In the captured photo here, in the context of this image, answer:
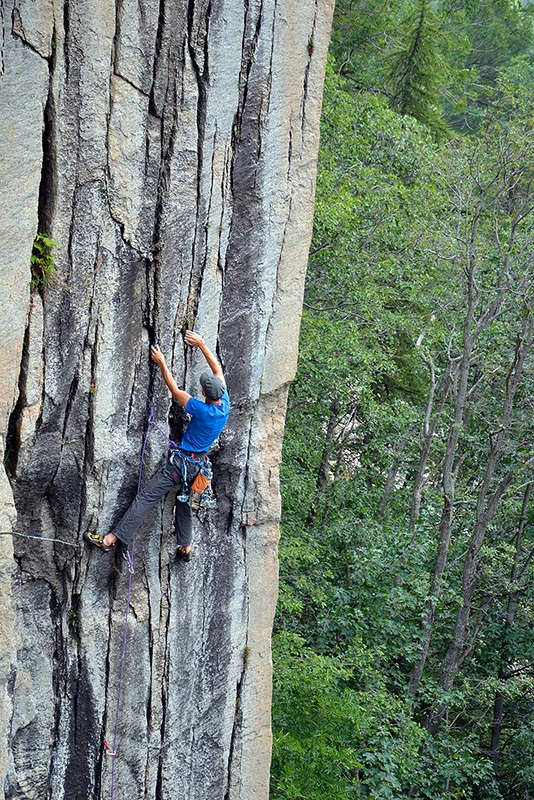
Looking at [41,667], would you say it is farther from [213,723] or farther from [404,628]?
[404,628]

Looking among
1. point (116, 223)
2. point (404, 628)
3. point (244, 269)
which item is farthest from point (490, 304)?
point (116, 223)

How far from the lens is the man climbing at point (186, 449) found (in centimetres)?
718

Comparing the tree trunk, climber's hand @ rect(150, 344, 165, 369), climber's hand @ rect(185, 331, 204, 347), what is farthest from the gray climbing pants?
the tree trunk

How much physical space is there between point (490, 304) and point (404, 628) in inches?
227

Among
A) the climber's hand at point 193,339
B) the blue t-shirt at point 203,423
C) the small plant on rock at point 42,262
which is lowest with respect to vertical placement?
the blue t-shirt at point 203,423

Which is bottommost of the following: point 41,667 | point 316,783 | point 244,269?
point 316,783

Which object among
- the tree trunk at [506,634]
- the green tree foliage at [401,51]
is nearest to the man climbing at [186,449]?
the tree trunk at [506,634]

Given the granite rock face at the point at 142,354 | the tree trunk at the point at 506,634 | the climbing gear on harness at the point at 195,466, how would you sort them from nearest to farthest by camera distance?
the granite rock face at the point at 142,354 < the climbing gear on harness at the point at 195,466 < the tree trunk at the point at 506,634

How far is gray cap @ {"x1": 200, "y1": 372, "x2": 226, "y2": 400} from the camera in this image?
703 centimetres

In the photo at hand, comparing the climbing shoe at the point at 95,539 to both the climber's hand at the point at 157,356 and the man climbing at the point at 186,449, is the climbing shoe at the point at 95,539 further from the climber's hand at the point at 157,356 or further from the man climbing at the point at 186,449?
the climber's hand at the point at 157,356

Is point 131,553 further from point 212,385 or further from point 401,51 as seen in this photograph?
point 401,51

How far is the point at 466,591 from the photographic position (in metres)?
16.1

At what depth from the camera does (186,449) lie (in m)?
7.41

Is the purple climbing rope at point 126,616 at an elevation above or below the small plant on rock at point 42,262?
below
